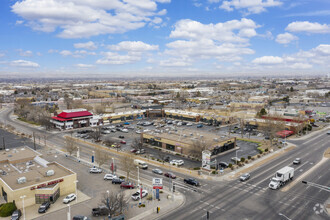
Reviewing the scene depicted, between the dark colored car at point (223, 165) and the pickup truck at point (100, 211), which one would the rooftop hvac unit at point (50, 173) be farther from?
the dark colored car at point (223, 165)

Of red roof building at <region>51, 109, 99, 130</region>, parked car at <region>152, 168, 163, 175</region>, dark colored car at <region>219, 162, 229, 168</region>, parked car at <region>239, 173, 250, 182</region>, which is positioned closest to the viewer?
parked car at <region>239, 173, 250, 182</region>

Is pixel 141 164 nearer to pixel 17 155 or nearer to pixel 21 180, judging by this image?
pixel 21 180

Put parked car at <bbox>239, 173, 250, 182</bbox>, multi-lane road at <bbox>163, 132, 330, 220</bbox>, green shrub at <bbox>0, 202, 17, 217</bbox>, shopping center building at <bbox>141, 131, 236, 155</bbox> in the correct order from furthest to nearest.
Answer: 1. shopping center building at <bbox>141, 131, 236, 155</bbox>
2. parked car at <bbox>239, 173, 250, 182</bbox>
3. multi-lane road at <bbox>163, 132, 330, 220</bbox>
4. green shrub at <bbox>0, 202, 17, 217</bbox>

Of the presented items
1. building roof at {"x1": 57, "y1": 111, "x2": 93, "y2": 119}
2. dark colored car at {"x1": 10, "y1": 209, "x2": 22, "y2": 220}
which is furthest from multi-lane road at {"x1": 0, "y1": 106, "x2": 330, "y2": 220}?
building roof at {"x1": 57, "y1": 111, "x2": 93, "y2": 119}

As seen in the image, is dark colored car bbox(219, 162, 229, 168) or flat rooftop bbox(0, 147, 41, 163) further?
dark colored car bbox(219, 162, 229, 168)

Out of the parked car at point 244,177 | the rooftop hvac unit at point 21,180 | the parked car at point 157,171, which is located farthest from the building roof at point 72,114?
the parked car at point 244,177

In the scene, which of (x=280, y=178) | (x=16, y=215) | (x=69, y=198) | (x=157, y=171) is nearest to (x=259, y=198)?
(x=280, y=178)

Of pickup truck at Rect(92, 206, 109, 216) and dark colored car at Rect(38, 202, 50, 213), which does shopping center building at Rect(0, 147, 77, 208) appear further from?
pickup truck at Rect(92, 206, 109, 216)
